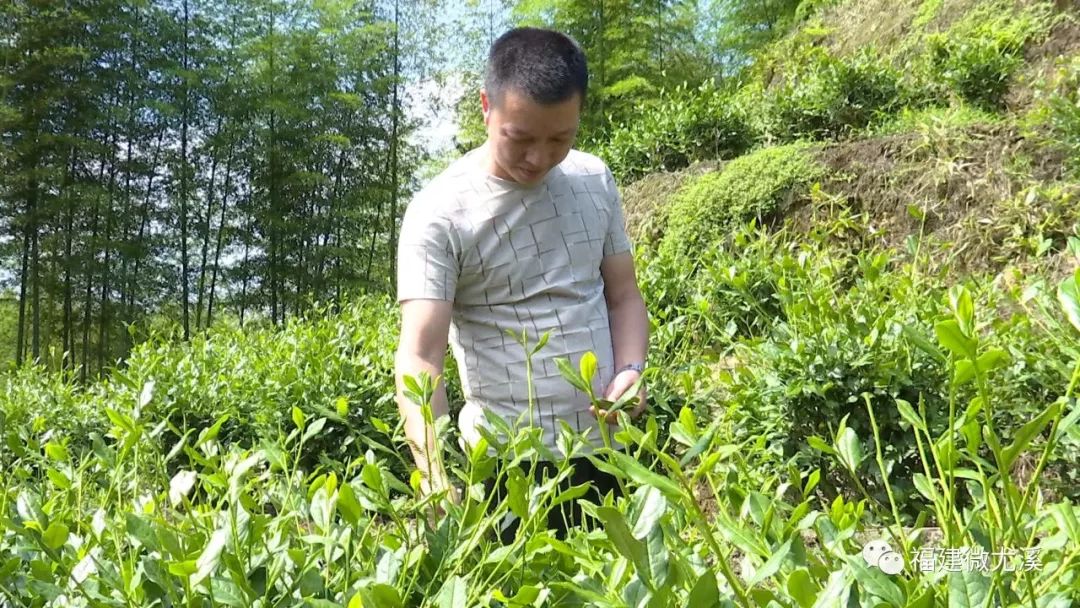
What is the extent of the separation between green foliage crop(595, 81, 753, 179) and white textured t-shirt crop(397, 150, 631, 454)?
11.6ft

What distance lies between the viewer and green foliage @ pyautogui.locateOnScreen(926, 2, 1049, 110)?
4145 millimetres

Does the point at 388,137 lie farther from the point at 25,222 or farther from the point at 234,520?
the point at 234,520

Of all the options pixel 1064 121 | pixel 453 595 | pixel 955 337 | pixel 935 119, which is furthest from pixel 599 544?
pixel 935 119

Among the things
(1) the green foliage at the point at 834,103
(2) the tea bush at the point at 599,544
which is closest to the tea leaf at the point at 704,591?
(2) the tea bush at the point at 599,544

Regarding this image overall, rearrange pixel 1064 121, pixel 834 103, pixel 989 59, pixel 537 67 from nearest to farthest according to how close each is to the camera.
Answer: pixel 537 67, pixel 1064 121, pixel 989 59, pixel 834 103

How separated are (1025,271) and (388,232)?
26.4 feet

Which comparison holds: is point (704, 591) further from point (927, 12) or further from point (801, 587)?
point (927, 12)

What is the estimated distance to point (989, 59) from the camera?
163 inches

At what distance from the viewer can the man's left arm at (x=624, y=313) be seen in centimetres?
130

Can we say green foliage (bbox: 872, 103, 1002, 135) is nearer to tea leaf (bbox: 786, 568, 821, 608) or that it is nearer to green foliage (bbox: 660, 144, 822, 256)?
green foliage (bbox: 660, 144, 822, 256)

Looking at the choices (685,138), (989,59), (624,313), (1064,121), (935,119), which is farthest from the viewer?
(685,138)

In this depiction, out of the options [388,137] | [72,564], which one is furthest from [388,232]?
[72,564]

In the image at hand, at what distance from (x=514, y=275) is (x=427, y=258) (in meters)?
0.15

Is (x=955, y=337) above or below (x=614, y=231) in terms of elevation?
above
